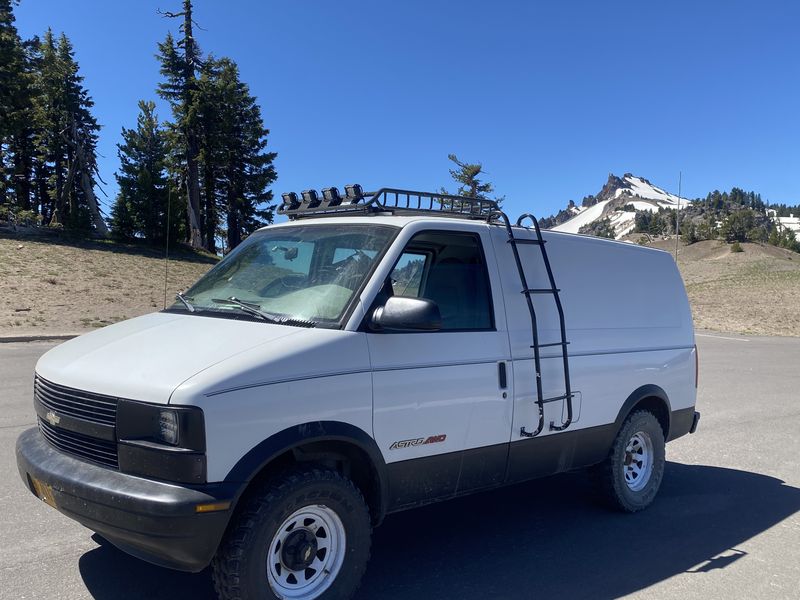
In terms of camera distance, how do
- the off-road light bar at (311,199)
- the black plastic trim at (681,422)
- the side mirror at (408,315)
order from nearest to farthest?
the side mirror at (408,315), the off-road light bar at (311,199), the black plastic trim at (681,422)

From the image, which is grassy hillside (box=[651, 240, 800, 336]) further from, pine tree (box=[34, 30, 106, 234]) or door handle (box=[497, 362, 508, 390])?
pine tree (box=[34, 30, 106, 234])

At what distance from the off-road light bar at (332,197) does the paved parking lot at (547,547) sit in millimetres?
2379

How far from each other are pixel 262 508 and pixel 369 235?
175 centimetres

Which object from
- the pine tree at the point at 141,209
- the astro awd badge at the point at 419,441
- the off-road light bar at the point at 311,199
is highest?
the pine tree at the point at 141,209

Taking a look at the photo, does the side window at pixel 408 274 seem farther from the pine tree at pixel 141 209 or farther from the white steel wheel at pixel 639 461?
the pine tree at pixel 141 209

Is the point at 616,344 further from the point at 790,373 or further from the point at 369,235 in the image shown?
the point at 790,373

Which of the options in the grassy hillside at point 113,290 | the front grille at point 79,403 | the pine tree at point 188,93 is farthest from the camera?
the pine tree at point 188,93

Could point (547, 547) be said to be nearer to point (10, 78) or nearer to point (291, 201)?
point (291, 201)

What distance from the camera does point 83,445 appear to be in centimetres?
332

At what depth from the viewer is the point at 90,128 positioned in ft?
172

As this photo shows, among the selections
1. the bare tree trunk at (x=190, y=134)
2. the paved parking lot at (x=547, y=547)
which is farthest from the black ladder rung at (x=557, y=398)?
the bare tree trunk at (x=190, y=134)

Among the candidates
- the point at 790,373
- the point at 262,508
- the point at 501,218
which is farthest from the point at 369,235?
the point at 790,373

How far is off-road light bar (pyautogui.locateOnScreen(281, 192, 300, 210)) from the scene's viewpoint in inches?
201

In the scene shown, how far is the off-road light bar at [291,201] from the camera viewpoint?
5.10m
